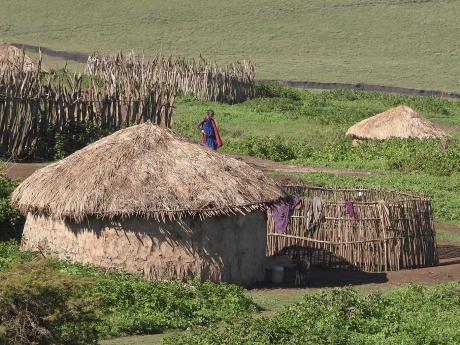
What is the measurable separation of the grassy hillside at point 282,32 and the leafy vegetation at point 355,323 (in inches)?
1480

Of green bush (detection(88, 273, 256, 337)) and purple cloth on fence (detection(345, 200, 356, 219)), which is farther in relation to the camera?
purple cloth on fence (detection(345, 200, 356, 219))

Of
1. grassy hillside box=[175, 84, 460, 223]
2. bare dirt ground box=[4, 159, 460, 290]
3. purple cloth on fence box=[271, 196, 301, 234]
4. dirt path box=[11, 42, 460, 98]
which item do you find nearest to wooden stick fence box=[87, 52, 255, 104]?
grassy hillside box=[175, 84, 460, 223]

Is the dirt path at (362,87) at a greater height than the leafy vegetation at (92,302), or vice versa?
the dirt path at (362,87)

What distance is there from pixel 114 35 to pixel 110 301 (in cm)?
4688

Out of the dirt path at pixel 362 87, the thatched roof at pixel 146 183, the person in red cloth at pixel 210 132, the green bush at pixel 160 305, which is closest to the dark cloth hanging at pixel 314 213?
the thatched roof at pixel 146 183

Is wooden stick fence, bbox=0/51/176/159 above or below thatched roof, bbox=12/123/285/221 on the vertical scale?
above

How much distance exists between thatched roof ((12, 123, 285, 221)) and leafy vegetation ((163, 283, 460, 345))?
97.9 inches

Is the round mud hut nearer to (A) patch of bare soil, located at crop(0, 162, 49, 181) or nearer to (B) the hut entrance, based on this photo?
(B) the hut entrance

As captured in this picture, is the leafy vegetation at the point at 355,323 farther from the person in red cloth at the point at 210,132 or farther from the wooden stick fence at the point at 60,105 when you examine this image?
the wooden stick fence at the point at 60,105

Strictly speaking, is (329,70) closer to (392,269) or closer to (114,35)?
(114,35)

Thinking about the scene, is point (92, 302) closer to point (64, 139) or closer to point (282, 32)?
point (64, 139)

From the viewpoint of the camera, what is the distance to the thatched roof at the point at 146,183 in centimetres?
1609

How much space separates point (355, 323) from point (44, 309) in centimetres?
389

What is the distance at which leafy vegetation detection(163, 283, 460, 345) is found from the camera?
39.3 ft
